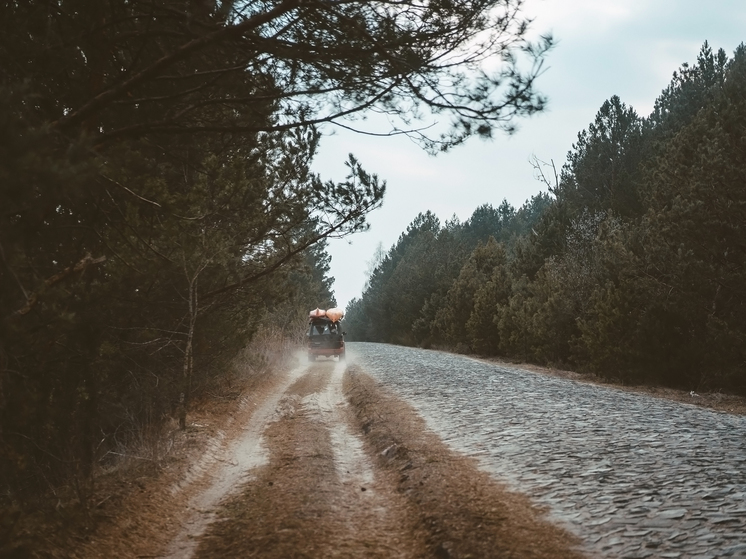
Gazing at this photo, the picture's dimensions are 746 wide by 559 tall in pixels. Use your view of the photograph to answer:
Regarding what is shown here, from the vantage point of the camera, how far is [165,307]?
31.5ft

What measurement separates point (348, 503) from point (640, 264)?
13.9 meters

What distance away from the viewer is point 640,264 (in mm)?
17734

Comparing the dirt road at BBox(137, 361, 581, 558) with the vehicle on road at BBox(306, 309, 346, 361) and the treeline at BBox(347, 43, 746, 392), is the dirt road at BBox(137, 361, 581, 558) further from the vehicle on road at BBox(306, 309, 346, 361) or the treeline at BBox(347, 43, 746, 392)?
the vehicle on road at BBox(306, 309, 346, 361)

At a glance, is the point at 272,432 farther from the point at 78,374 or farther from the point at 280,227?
the point at 78,374

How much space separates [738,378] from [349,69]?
14023 mm

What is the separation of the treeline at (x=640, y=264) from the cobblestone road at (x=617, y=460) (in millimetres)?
3687

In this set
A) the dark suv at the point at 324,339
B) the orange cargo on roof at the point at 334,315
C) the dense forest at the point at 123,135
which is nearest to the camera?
the dense forest at the point at 123,135

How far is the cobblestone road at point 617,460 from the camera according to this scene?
4.84 meters

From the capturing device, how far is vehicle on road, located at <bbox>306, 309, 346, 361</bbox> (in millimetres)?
31812

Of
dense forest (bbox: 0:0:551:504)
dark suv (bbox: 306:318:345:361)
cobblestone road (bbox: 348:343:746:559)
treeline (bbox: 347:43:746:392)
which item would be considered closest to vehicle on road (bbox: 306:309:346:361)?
dark suv (bbox: 306:318:345:361)

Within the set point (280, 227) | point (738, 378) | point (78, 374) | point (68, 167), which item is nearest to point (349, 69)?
point (68, 167)

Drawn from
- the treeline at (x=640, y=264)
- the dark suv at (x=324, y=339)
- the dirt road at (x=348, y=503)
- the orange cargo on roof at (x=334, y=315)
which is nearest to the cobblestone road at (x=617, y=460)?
the dirt road at (x=348, y=503)

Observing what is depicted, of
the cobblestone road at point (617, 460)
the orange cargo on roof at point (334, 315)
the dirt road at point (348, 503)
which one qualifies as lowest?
the dirt road at point (348, 503)

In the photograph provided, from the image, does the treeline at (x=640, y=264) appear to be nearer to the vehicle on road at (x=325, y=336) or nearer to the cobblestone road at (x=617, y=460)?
the cobblestone road at (x=617, y=460)
